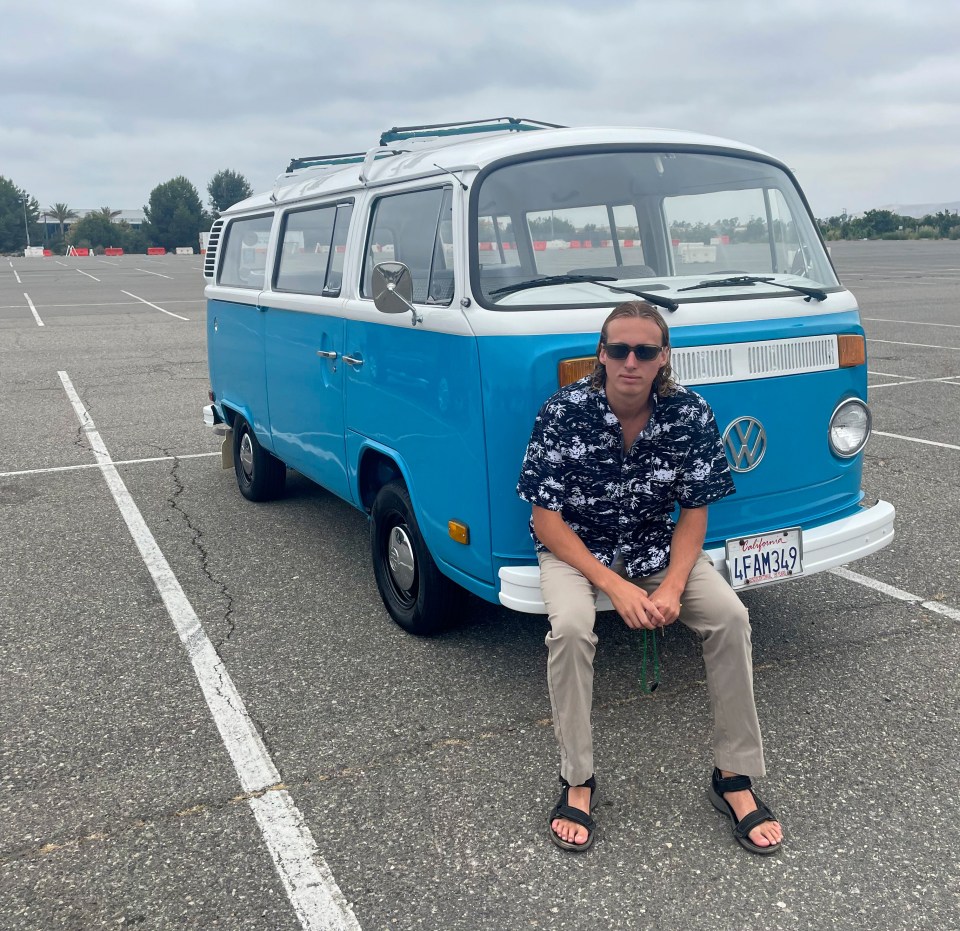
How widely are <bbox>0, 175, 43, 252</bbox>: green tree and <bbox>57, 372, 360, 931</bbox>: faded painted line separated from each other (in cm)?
13760

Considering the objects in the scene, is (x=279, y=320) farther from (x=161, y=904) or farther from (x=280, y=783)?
(x=161, y=904)

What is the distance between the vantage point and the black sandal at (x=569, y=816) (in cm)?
289

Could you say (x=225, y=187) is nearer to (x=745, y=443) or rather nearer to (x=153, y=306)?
(x=153, y=306)

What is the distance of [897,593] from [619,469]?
2283 millimetres

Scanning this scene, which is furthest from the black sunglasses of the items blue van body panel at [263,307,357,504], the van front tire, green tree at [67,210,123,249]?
green tree at [67,210,123,249]

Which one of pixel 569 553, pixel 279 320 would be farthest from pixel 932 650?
pixel 279 320

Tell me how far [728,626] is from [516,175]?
1.91 meters

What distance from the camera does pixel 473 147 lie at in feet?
12.8

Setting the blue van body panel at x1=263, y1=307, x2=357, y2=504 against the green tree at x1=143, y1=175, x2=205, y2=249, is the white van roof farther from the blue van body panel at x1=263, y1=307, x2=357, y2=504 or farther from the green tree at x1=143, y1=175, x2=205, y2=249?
the green tree at x1=143, y1=175, x2=205, y2=249

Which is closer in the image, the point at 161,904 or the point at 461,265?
the point at 161,904

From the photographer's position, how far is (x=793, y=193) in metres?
4.42

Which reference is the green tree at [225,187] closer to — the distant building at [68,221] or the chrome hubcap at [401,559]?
the distant building at [68,221]

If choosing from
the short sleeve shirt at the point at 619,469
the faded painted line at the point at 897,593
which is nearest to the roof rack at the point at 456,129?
the short sleeve shirt at the point at 619,469

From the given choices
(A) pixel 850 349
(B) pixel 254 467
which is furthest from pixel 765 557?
(B) pixel 254 467
